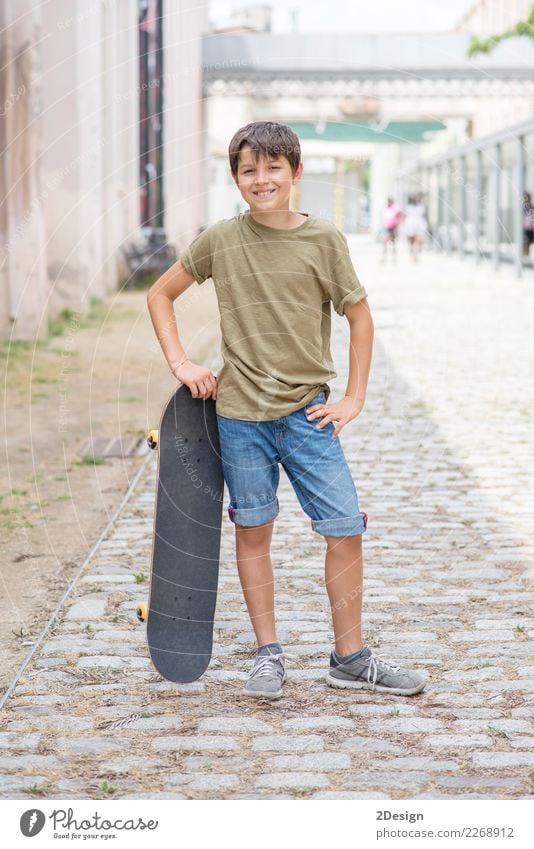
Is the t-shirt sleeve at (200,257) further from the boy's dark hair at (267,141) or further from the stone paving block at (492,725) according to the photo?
the stone paving block at (492,725)

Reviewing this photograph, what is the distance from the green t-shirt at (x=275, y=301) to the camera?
13.2ft

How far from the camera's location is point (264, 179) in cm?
395

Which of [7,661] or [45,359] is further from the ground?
[7,661]

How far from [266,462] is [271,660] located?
657mm

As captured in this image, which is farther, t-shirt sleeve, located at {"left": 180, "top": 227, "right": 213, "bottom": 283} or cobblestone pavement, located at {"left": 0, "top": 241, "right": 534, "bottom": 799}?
t-shirt sleeve, located at {"left": 180, "top": 227, "right": 213, "bottom": 283}

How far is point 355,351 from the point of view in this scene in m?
4.15

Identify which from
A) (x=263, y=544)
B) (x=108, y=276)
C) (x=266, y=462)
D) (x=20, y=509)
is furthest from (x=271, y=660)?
(x=108, y=276)

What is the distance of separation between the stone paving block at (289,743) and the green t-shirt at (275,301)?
37.0 inches

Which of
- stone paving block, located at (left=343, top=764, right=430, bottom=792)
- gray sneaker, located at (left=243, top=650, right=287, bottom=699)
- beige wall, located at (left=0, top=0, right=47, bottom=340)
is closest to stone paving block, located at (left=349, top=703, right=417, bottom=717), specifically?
gray sneaker, located at (left=243, top=650, right=287, bottom=699)

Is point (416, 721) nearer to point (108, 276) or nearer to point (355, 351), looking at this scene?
point (355, 351)

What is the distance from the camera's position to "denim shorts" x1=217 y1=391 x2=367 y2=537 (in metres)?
4.08

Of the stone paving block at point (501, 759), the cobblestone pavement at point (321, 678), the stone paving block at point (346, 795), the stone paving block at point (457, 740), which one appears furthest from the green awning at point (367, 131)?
the stone paving block at point (346, 795)

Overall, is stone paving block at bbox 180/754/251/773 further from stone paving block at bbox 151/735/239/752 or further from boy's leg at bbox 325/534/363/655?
boy's leg at bbox 325/534/363/655
